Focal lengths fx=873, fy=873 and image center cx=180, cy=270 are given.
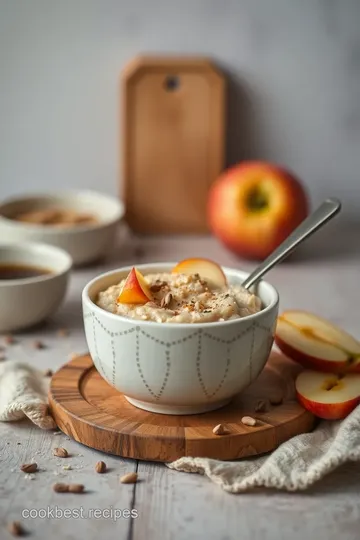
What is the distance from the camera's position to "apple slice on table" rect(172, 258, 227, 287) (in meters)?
1.18

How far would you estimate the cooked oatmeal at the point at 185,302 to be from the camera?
1.04 meters

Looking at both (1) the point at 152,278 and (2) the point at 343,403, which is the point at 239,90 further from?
(2) the point at 343,403

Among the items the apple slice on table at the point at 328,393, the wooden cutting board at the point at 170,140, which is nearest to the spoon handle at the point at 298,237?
the apple slice on table at the point at 328,393

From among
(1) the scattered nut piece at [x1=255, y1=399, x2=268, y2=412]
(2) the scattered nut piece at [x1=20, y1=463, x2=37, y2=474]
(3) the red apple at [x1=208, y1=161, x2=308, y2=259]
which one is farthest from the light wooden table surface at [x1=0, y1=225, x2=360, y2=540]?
(3) the red apple at [x1=208, y1=161, x2=308, y2=259]

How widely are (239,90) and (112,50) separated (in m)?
0.30

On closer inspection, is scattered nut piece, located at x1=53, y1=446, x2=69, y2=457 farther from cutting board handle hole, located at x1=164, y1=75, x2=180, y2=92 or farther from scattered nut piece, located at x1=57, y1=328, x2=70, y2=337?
cutting board handle hole, located at x1=164, y1=75, x2=180, y2=92

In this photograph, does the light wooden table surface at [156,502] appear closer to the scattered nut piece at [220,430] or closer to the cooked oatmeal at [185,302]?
the scattered nut piece at [220,430]

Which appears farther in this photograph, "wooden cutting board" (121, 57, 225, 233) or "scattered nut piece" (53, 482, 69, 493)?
"wooden cutting board" (121, 57, 225, 233)

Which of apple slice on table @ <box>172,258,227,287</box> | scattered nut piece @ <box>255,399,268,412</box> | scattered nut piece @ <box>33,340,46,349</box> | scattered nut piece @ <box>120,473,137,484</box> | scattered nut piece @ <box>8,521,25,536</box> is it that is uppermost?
apple slice on table @ <box>172,258,227,287</box>

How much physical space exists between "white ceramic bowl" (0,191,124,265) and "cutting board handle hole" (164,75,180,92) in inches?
11.2

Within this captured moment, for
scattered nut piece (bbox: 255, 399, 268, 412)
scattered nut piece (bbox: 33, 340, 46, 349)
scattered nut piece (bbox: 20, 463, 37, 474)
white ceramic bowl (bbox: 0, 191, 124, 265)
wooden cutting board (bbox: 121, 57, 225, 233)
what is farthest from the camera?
wooden cutting board (bbox: 121, 57, 225, 233)

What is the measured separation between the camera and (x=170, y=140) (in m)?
1.99

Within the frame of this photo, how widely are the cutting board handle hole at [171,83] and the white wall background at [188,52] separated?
0.07 meters

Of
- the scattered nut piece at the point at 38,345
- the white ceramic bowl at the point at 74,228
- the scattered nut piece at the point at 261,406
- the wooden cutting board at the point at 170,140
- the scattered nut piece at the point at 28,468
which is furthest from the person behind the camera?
the wooden cutting board at the point at 170,140
